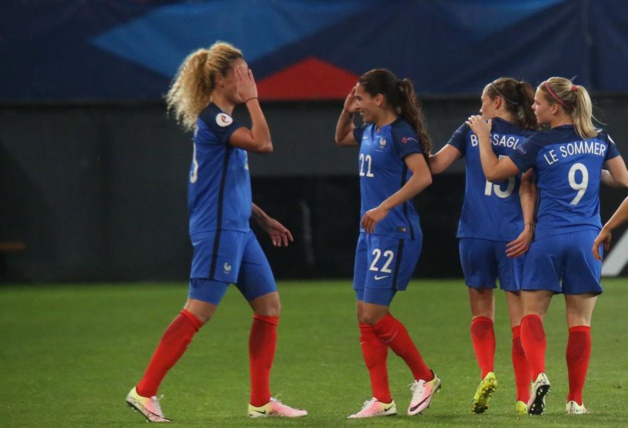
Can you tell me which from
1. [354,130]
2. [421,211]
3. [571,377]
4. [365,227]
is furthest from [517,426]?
[421,211]

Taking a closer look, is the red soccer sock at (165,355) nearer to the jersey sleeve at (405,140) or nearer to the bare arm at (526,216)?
the jersey sleeve at (405,140)

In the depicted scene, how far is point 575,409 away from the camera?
20.2ft

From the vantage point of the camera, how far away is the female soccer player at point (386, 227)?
634 centimetres

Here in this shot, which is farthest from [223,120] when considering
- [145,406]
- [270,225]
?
[145,406]

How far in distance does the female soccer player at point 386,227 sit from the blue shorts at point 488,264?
329 mm

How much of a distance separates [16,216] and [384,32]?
16.6ft

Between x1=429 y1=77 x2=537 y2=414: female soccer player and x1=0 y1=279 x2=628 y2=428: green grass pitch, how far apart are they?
423 mm

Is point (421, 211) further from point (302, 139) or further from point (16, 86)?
point (16, 86)

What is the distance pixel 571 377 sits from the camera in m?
6.20

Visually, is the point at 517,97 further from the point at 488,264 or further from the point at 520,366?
the point at 520,366

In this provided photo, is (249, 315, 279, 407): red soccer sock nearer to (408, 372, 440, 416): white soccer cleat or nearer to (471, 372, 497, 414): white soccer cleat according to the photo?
(408, 372, 440, 416): white soccer cleat

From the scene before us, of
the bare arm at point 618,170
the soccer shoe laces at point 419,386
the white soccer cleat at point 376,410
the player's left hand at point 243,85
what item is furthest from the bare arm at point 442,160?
the white soccer cleat at point 376,410

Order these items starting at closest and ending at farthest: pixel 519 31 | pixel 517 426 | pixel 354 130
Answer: pixel 517 426, pixel 354 130, pixel 519 31

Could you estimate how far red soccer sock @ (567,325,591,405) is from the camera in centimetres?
617
